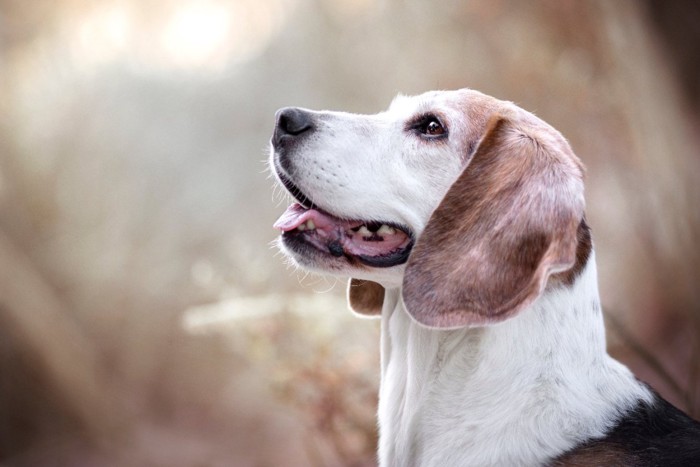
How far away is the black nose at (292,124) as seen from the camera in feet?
5.29

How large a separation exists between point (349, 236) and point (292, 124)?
266 mm

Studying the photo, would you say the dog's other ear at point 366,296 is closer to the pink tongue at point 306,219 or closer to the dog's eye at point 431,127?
the pink tongue at point 306,219

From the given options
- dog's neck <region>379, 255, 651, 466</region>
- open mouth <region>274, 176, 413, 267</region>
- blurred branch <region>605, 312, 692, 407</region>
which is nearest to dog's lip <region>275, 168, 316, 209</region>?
open mouth <region>274, 176, 413, 267</region>

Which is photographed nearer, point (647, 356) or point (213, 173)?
point (647, 356)

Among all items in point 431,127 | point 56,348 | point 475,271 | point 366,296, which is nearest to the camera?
point 475,271

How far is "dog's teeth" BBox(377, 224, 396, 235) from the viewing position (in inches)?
64.0

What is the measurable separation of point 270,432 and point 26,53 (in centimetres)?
224

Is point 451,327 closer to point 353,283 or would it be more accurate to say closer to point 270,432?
point 353,283

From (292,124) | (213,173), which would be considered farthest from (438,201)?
(213,173)

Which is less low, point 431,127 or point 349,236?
point 431,127

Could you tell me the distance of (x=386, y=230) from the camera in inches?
64.1

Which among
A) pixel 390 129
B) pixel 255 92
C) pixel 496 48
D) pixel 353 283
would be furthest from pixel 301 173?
pixel 255 92

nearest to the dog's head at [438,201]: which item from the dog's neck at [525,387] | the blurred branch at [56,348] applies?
the dog's neck at [525,387]

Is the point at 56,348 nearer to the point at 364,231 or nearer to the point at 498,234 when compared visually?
the point at 364,231
